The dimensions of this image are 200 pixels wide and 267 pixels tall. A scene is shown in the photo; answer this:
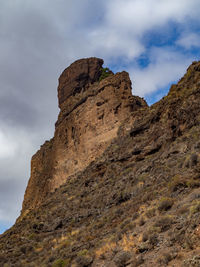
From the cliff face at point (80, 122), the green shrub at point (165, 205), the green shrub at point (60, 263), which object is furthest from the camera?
the cliff face at point (80, 122)

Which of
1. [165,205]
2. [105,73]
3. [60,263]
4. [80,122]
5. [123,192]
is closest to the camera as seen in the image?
[165,205]

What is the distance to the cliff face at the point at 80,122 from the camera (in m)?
33.2

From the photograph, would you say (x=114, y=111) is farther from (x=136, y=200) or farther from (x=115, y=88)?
(x=136, y=200)

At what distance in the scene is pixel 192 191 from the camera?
12.1 metres

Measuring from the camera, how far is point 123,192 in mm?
17641

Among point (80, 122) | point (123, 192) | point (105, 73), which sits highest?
point (105, 73)

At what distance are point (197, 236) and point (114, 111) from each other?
1016 inches

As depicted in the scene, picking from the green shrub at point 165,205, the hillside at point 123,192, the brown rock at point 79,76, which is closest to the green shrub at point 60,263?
the hillside at point 123,192

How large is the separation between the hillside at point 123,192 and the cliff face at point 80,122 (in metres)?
0.14

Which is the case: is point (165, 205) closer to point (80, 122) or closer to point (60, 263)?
point (60, 263)

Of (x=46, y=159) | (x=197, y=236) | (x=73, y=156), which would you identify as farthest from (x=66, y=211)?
(x=46, y=159)

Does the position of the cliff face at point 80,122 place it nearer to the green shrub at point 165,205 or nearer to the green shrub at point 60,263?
the green shrub at point 60,263

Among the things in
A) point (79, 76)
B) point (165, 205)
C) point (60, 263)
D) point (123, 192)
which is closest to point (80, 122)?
point (79, 76)

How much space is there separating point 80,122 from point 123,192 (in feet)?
66.9
